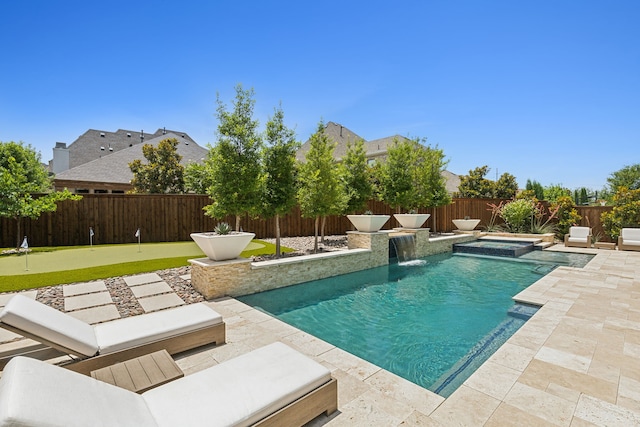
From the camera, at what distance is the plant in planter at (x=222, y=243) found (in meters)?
6.23

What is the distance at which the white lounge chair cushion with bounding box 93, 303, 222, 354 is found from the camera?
3155 mm

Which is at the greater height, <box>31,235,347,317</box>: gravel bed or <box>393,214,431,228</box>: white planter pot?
<box>393,214,431,228</box>: white planter pot

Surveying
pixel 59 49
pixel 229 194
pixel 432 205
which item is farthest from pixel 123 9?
pixel 432 205

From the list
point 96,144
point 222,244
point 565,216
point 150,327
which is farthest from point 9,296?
point 96,144

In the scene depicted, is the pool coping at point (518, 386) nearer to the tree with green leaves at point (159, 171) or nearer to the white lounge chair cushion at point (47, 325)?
the white lounge chair cushion at point (47, 325)

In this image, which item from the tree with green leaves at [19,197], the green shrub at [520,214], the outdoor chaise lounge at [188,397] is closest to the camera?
the outdoor chaise lounge at [188,397]

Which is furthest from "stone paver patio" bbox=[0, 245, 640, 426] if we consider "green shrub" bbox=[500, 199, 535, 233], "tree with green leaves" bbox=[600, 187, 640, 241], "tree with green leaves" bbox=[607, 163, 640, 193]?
"tree with green leaves" bbox=[607, 163, 640, 193]

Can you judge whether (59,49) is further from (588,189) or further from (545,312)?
(588,189)

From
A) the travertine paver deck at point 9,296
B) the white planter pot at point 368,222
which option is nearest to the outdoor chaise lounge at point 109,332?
the travertine paver deck at point 9,296

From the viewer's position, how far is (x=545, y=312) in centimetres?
498

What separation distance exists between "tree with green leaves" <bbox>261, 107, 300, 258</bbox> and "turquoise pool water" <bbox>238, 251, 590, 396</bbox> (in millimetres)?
2692

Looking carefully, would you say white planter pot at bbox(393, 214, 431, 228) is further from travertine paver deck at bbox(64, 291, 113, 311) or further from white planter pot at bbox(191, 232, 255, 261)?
travertine paver deck at bbox(64, 291, 113, 311)

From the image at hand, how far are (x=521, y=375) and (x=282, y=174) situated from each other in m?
7.50

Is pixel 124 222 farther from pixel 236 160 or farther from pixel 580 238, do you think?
pixel 580 238
